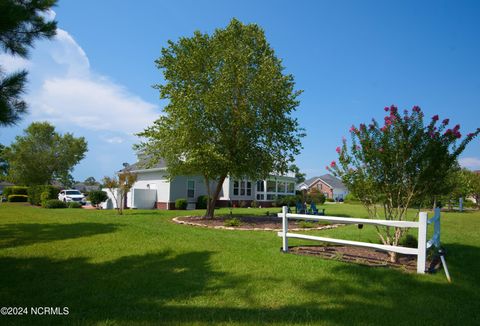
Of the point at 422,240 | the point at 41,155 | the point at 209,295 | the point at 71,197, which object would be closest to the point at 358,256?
the point at 422,240

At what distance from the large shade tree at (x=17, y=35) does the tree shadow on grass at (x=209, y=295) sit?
127 inches

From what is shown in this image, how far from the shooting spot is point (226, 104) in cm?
1631

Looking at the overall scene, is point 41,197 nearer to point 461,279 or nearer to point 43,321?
point 43,321

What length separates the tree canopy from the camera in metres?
50.1

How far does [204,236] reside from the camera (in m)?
11.4

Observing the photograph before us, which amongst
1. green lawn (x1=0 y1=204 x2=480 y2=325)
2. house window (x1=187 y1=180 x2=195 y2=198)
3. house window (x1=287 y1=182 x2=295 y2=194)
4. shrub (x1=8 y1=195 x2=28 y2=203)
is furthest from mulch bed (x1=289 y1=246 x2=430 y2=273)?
shrub (x1=8 y1=195 x2=28 y2=203)

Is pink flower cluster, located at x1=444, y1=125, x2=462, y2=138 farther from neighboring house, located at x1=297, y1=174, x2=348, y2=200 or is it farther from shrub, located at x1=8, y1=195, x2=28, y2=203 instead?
neighboring house, located at x1=297, y1=174, x2=348, y2=200

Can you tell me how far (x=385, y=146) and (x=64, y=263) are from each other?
783 centimetres

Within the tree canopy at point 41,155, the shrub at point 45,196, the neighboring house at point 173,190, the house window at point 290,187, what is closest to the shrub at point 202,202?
the neighboring house at point 173,190

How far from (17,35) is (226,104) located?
390 inches

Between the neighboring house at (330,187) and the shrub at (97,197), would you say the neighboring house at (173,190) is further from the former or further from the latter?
the neighboring house at (330,187)

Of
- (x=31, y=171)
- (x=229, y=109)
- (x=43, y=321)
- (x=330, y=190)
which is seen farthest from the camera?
(x=330, y=190)

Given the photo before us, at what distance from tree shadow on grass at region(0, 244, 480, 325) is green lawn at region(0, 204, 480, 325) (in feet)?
0.05

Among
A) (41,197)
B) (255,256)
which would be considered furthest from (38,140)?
(255,256)
